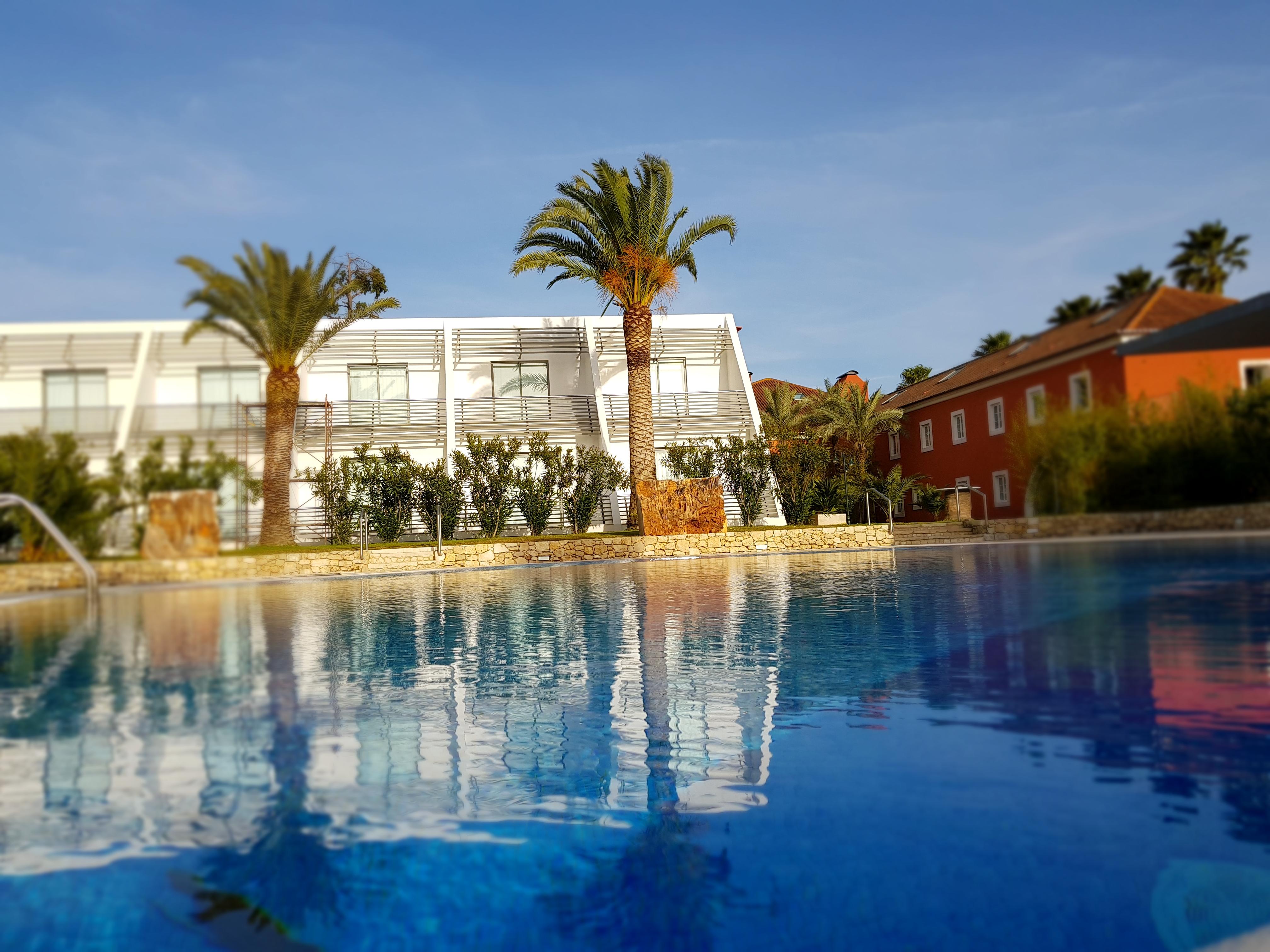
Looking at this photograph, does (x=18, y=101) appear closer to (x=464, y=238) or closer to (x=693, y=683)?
(x=464, y=238)

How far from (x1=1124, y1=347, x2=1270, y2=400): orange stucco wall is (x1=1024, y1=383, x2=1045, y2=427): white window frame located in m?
0.18

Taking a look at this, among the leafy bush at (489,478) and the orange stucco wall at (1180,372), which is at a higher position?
the leafy bush at (489,478)

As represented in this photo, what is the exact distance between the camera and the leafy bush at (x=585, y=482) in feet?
79.5

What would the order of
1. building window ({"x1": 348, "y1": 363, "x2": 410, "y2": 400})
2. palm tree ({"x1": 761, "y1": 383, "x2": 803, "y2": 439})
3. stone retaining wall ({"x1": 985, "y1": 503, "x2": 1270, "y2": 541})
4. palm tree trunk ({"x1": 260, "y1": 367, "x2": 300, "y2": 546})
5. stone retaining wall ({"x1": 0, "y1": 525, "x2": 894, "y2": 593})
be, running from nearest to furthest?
stone retaining wall ({"x1": 0, "y1": 525, "x2": 894, "y2": 593})
stone retaining wall ({"x1": 985, "y1": 503, "x2": 1270, "y2": 541})
palm tree trunk ({"x1": 260, "y1": 367, "x2": 300, "y2": 546})
building window ({"x1": 348, "y1": 363, "x2": 410, "y2": 400})
palm tree ({"x1": 761, "y1": 383, "x2": 803, "y2": 439})

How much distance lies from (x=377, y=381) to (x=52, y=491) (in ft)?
4.37

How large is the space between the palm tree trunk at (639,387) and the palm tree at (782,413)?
406 centimetres

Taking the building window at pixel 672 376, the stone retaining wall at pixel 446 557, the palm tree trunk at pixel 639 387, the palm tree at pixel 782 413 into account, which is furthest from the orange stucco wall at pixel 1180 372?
the building window at pixel 672 376

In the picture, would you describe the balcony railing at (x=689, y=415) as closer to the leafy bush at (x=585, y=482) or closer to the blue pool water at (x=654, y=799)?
the leafy bush at (x=585, y=482)

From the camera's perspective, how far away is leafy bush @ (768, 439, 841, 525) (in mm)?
22609

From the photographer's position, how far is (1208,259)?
1.46 metres

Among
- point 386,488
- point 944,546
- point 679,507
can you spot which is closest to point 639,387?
point 679,507

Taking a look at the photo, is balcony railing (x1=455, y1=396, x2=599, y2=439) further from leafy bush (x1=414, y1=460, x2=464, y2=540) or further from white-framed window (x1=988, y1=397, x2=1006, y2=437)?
white-framed window (x1=988, y1=397, x2=1006, y2=437)

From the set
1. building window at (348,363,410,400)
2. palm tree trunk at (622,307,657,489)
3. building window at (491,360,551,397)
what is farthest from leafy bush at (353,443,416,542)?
building window at (491,360,551,397)

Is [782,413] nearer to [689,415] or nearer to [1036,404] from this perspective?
[689,415]
